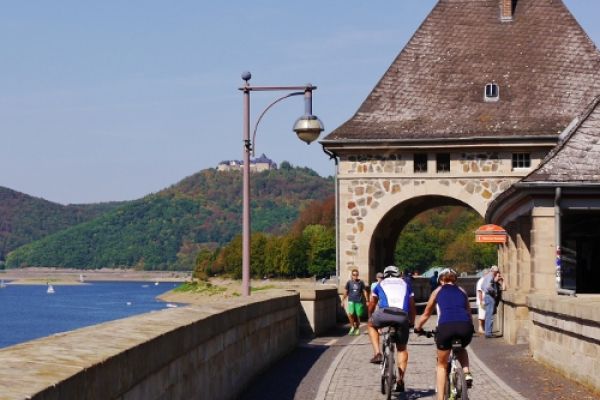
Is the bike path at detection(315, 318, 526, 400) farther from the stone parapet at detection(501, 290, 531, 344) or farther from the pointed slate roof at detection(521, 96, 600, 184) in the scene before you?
the pointed slate roof at detection(521, 96, 600, 184)

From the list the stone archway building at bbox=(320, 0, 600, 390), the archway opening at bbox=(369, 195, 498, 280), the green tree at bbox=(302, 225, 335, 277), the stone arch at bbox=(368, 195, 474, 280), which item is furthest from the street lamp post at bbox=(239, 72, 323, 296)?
the green tree at bbox=(302, 225, 335, 277)

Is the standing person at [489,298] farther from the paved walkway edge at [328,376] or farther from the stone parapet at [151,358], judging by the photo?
the stone parapet at [151,358]

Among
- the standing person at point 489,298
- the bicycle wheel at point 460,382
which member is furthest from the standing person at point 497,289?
the bicycle wheel at point 460,382

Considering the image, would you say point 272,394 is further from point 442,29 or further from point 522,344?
point 442,29

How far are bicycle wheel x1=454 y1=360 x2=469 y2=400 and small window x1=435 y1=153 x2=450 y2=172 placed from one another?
26447 mm

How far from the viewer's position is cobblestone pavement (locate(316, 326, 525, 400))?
52.2ft

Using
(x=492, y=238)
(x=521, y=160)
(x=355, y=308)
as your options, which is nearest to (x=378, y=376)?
(x=355, y=308)

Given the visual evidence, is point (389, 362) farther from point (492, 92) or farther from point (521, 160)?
point (492, 92)

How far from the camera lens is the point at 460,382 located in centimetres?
1300

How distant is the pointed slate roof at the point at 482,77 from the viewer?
38.9m

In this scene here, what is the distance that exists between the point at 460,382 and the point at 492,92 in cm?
2779

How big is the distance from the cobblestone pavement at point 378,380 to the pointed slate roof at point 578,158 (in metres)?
Result: 3.45

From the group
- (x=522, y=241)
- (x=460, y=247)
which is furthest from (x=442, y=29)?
(x=460, y=247)

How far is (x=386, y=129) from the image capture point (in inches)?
1547
